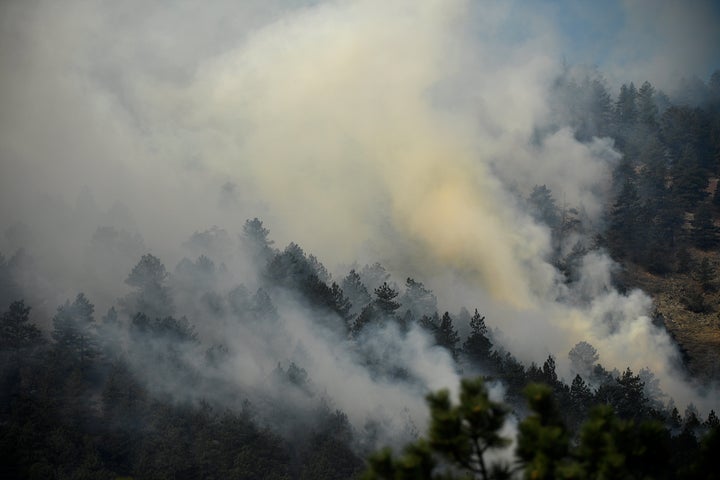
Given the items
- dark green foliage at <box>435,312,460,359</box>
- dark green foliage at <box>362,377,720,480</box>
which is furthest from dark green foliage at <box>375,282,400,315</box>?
dark green foliage at <box>362,377,720,480</box>

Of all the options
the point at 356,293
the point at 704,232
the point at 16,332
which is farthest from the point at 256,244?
the point at 704,232

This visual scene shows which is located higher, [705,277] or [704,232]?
[704,232]

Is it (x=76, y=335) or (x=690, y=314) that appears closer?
(x=76, y=335)

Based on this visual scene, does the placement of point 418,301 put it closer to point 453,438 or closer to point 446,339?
point 446,339

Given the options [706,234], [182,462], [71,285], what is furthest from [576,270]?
[71,285]

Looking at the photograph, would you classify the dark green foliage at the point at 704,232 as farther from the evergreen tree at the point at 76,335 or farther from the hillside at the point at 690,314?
the evergreen tree at the point at 76,335

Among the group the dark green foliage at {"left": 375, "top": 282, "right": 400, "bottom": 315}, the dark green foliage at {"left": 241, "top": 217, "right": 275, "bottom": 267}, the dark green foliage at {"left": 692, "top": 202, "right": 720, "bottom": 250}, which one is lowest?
the dark green foliage at {"left": 375, "top": 282, "right": 400, "bottom": 315}

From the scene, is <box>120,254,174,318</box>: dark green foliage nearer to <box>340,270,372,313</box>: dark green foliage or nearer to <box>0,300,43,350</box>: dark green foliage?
<box>0,300,43,350</box>: dark green foliage

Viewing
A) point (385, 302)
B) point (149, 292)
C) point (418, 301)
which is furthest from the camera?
point (418, 301)

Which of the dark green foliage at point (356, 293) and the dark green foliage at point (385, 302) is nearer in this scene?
the dark green foliage at point (385, 302)

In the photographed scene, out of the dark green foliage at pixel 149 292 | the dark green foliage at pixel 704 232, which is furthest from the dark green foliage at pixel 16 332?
the dark green foliage at pixel 704 232

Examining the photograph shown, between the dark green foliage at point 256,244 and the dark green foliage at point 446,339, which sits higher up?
the dark green foliage at point 256,244

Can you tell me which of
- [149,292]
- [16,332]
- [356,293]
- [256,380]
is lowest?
[16,332]

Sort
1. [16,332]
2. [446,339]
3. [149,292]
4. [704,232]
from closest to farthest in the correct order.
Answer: [16,332], [446,339], [149,292], [704,232]
